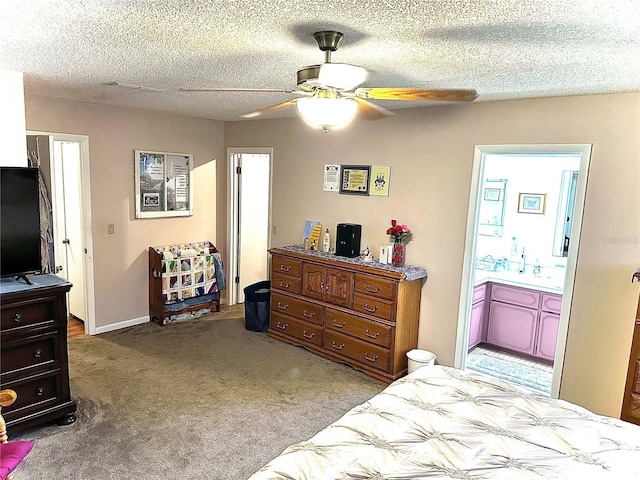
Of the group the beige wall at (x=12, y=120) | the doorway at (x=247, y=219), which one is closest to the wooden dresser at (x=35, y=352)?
the beige wall at (x=12, y=120)

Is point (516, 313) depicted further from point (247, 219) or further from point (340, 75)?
point (340, 75)

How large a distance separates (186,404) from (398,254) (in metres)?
2.15

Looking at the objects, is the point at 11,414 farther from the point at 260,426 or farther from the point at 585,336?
the point at 585,336

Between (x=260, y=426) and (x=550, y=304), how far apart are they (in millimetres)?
2905

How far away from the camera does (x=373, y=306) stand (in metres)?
3.88

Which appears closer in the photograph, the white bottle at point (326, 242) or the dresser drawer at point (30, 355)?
the dresser drawer at point (30, 355)

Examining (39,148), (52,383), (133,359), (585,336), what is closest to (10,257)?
(52,383)

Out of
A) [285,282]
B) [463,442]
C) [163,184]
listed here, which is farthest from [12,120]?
[463,442]

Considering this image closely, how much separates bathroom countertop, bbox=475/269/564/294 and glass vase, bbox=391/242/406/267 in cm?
91

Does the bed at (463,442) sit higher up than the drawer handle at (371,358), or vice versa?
the bed at (463,442)

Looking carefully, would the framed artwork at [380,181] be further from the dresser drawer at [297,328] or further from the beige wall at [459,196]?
the dresser drawer at [297,328]

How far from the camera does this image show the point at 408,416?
2.04 meters

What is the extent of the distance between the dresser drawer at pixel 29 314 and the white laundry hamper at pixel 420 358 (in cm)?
275

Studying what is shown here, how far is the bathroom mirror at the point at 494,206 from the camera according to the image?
4.91 metres
